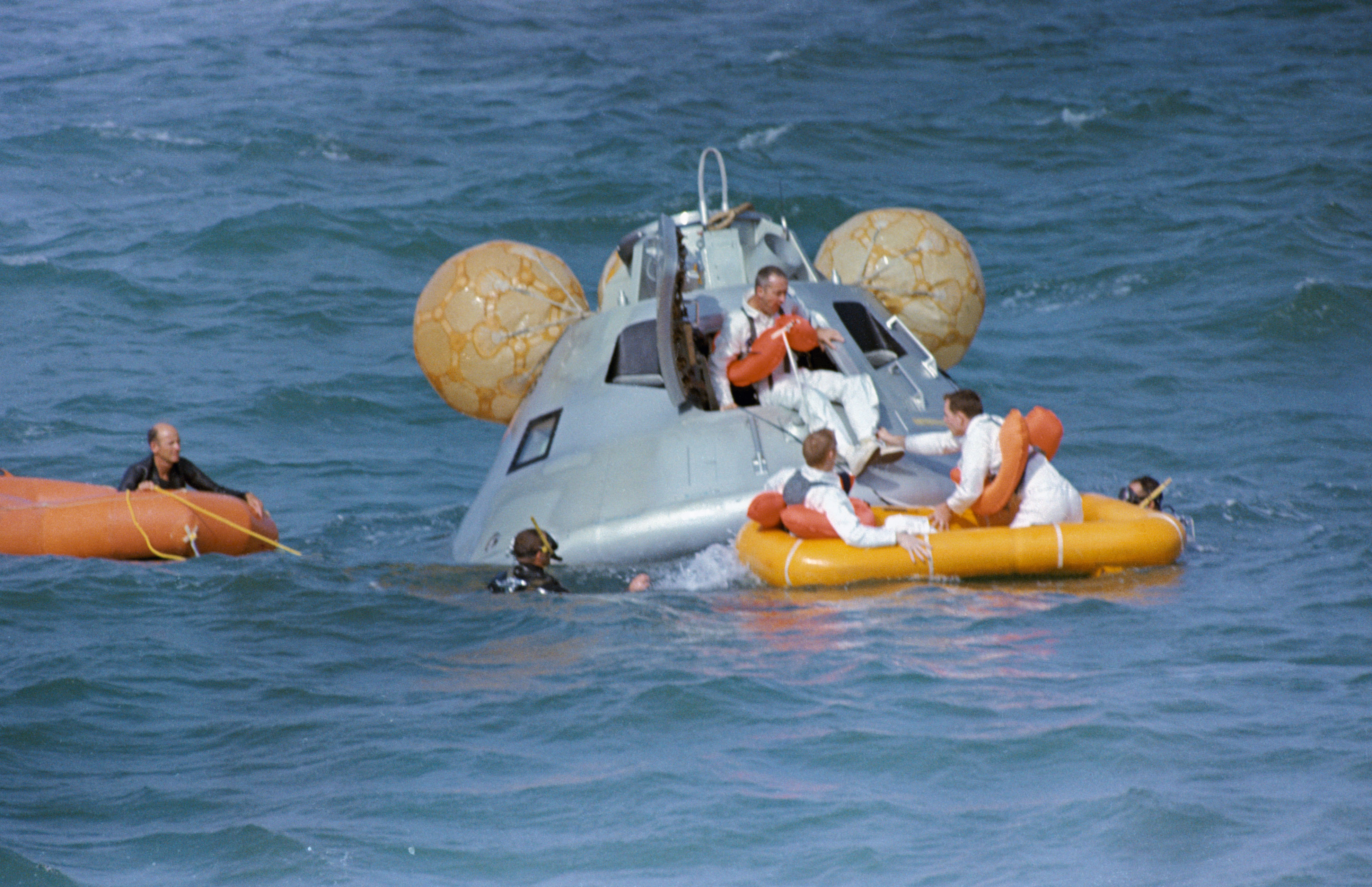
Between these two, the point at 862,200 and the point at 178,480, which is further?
the point at 862,200

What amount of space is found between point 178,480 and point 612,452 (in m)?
2.99

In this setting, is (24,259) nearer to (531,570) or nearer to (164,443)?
(164,443)

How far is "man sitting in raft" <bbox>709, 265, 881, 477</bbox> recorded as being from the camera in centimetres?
812

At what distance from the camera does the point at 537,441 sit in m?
9.11

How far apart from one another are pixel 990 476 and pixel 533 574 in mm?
2337

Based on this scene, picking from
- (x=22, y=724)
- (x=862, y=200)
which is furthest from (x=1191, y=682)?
(x=862, y=200)

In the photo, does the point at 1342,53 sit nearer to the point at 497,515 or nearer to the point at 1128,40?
the point at 1128,40

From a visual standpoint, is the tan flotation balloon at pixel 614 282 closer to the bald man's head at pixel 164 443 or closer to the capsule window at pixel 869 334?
the capsule window at pixel 869 334

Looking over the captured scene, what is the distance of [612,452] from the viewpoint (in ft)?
27.4

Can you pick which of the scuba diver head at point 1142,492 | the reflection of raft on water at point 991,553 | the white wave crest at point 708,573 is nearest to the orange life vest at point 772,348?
the white wave crest at point 708,573

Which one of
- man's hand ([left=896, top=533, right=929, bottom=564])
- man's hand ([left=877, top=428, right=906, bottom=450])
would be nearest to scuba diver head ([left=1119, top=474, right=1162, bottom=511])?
man's hand ([left=877, top=428, right=906, bottom=450])

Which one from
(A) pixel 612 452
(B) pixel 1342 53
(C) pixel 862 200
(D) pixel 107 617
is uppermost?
(B) pixel 1342 53

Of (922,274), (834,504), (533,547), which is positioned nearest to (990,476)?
(834,504)

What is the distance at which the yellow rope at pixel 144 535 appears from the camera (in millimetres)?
8828
